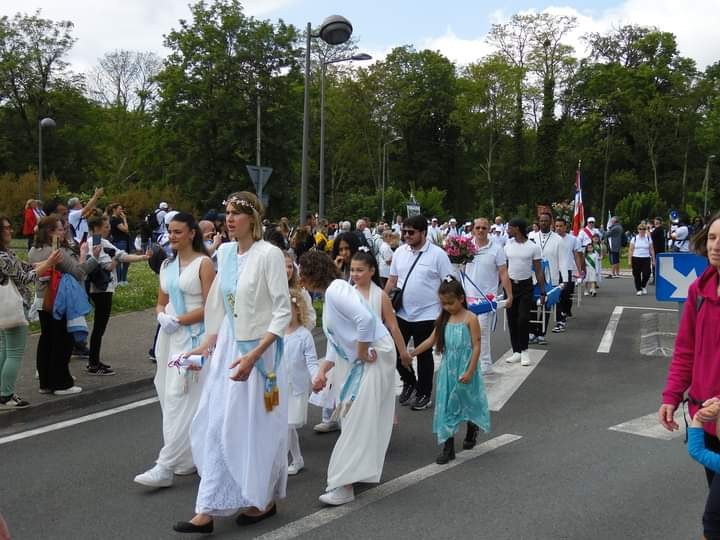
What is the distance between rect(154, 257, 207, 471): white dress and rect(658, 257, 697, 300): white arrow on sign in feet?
19.8

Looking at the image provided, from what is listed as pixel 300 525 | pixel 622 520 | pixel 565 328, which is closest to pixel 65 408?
pixel 300 525

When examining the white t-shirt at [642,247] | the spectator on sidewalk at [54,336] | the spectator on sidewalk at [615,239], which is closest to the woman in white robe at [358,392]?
the spectator on sidewalk at [54,336]

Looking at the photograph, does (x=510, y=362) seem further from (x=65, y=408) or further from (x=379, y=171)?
(x=379, y=171)

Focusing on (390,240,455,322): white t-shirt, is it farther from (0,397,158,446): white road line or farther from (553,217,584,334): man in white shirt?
(553,217,584,334): man in white shirt

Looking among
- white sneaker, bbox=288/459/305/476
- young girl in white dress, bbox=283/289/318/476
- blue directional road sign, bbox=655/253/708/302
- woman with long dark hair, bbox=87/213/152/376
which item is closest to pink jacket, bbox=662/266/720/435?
white sneaker, bbox=288/459/305/476

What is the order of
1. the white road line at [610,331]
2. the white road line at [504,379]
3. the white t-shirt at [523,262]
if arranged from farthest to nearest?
the white road line at [610,331], the white t-shirt at [523,262], the white road line at [504,379]

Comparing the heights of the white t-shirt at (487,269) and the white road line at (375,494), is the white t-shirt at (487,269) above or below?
above

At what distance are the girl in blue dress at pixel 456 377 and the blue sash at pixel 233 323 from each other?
6.17 feet

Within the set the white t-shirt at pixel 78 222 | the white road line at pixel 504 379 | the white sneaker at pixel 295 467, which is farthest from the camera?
the white t-shirt at pixel 78 222

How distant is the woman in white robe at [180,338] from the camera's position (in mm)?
5164

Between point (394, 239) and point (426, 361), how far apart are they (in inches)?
366

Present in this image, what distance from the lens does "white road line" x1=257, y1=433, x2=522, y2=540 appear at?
180 inches

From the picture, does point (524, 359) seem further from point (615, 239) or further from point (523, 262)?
point (615, 239)

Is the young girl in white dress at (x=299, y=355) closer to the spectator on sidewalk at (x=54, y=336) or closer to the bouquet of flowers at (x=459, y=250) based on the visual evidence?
the spectator on sidewalk at (x=54, y=336)
